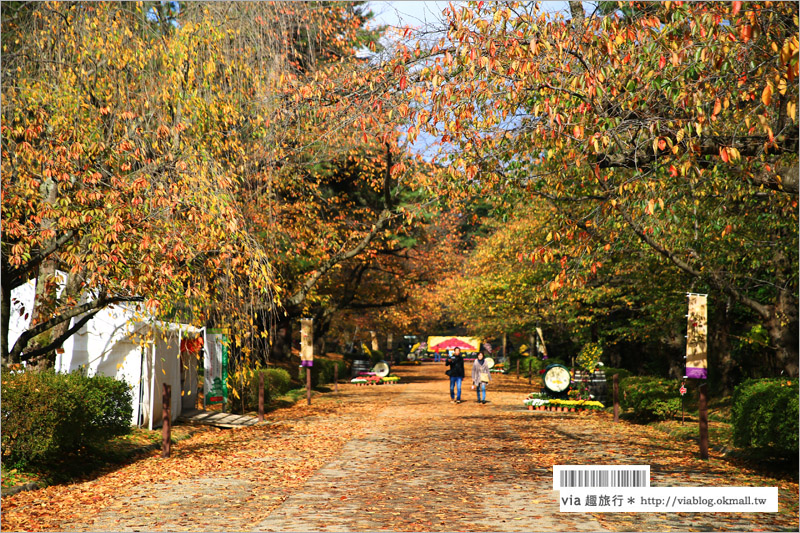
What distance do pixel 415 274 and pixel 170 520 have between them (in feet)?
101

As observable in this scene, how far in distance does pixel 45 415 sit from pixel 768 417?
10093mm

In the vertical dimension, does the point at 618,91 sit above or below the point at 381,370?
above

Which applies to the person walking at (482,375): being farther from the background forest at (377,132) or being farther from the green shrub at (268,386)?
the background forest at (377,132)

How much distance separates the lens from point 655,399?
60.5 ft

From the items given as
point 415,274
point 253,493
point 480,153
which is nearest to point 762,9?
point 480,153

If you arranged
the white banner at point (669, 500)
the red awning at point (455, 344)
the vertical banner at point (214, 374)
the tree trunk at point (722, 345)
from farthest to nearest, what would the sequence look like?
1. the red awning at point (455, 344)
2. the tree trunk at point (722, 345)
3. the vertical banner at point (214, 374)
4. the white banner at point (669, 500)

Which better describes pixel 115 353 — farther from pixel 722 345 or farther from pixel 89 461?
pixel 722 345

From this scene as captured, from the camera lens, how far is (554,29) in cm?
852

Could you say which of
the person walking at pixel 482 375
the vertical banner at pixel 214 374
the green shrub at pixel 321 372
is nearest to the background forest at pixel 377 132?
the vertical banner at pixel 214 374

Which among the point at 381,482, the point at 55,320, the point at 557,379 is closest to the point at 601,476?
the point at 381,482

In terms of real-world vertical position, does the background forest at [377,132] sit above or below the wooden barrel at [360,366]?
above

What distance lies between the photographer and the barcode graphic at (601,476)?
7.36m

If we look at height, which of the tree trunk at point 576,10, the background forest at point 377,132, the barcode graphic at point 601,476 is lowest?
the barcode graphic at point 601,476

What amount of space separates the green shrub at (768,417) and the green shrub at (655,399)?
5.94m
